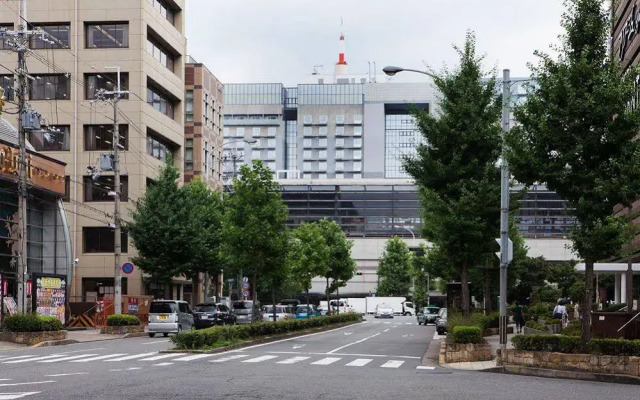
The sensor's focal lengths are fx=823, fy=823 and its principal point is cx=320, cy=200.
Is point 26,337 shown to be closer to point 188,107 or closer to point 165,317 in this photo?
point 165,317

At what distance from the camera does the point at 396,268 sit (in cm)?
11338


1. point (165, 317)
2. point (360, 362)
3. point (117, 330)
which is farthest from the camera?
point (117, 330)

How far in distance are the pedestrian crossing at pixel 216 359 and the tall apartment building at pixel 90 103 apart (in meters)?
36.2

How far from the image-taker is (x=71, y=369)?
2058 cm

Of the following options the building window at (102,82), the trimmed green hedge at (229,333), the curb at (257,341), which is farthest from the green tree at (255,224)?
the building window at (102,82)

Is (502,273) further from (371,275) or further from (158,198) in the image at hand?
(371,275)

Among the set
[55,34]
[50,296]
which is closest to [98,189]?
[55,34]

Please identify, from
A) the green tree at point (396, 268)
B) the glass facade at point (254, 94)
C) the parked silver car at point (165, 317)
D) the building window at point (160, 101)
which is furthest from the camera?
the glass facade at point (254, 94)

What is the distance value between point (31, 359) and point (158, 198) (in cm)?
3144

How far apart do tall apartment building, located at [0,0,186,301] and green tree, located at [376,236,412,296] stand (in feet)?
181

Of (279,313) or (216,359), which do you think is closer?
(216,359)

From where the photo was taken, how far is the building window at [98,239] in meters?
62.8

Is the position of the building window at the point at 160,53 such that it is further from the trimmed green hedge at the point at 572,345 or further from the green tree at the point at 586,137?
the trimmed green hedge at the point at 572,345

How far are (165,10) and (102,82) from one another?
432 inches
